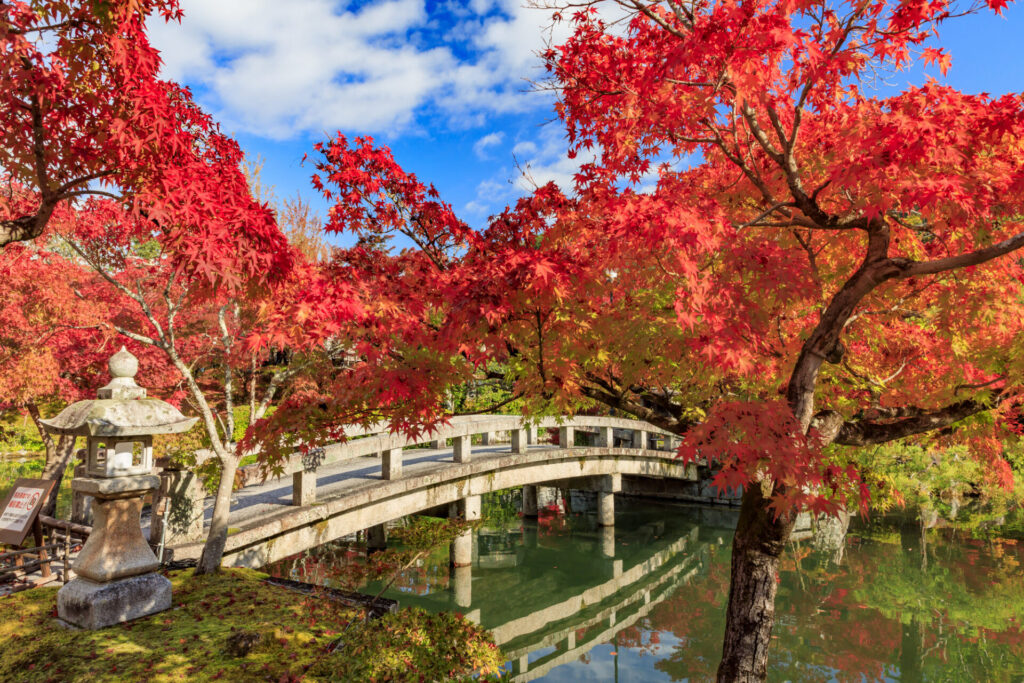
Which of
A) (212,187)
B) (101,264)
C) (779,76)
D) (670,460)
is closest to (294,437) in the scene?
(212,187)

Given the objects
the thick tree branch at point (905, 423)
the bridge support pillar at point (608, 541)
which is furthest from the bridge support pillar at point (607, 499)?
the thick tree branch at point (905, 423)

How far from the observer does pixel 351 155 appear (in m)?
6.49

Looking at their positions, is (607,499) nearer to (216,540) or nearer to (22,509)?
(216,540)

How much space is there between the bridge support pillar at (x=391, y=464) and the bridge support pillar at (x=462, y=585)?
2.72m

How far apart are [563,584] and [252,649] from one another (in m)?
7.97

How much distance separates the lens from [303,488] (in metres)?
8.16

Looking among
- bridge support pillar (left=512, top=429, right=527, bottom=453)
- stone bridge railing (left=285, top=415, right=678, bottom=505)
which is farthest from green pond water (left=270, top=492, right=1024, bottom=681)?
bridge support pillar (left=512, top=429, right=527, bottom=453)

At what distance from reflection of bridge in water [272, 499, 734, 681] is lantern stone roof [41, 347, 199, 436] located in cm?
341

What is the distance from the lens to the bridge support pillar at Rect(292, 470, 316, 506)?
8117 mm

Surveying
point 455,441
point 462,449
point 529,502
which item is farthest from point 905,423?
point 529,502

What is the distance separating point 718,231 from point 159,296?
12.3m

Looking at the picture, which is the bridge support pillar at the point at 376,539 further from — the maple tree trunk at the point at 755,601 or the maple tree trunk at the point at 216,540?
the maple tree trunk at the point at 755,601

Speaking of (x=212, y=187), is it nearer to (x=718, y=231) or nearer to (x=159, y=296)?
(x=718, y=231)

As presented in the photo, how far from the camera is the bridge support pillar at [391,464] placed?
31.6ft
